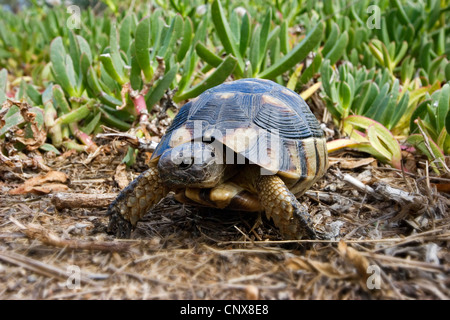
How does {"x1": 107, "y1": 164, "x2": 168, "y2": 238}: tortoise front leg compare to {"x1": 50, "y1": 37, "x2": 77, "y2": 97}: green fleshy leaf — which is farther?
{"x1": 50, "y1": 37, "x2": 77, "y2": 97}: green fleshy leaf

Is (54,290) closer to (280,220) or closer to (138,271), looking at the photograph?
(138,271)

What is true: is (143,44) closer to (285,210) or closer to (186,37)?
(186,37)

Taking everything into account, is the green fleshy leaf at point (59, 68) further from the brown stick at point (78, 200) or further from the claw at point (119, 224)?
the claw at point (119, 224)

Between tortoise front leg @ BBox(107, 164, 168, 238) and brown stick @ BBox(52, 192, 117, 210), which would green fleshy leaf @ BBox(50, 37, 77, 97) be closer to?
brown stick @ BBox(52, 192, 117, 210)

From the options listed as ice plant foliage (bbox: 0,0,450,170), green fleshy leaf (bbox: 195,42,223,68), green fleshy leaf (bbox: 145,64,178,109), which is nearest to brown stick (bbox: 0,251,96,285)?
ice plant foliage (bbox: 0,0,450,170)

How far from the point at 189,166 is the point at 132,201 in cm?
40

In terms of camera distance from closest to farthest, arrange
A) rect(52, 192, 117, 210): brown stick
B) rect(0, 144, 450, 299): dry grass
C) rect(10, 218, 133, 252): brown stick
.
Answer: rect(0, 144, 450, 299): dry grass → rect(10, 218, 133, 252): brown stick → rect(52, 192, 117, 210): brown stick

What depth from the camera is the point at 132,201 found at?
5.53ft

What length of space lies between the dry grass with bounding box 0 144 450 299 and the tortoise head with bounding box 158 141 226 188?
0.95ft

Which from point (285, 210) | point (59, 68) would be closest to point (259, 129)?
point (285, 210)

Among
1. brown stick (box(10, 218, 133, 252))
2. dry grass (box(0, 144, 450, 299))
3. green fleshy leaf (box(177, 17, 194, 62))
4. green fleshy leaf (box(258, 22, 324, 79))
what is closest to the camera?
dry grass (box(0, 144, 450, 299))

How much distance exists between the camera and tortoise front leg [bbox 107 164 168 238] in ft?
Answer: 5.48

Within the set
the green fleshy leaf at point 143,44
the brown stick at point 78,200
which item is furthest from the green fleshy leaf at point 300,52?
the brown stick at point 78,200

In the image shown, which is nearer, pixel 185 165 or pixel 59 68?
pixel 185 165
